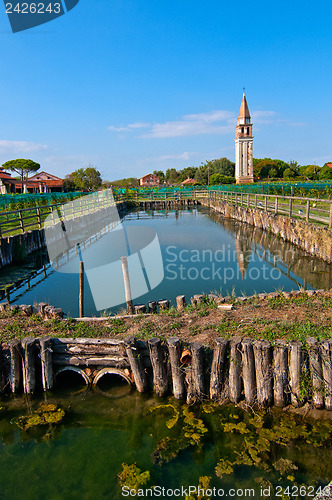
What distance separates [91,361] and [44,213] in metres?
14.3

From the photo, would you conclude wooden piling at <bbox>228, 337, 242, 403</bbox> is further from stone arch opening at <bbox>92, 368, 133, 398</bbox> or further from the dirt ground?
stone arch opening at <bbox>92, 368, 133, 398</bbox>

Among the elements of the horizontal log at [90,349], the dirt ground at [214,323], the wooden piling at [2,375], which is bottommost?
the wooden piling at [2,375]

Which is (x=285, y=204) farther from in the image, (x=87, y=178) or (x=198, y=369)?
(x=87, y=178)

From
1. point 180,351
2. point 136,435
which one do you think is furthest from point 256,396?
point 136,435

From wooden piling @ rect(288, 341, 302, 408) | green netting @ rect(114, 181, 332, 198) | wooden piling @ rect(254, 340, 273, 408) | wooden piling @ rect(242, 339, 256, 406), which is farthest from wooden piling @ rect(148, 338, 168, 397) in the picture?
green netting @ rect(114, 181, 332, 198)

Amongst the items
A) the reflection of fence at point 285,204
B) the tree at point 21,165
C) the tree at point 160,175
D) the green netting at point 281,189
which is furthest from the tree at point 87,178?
the tree at point 160,175

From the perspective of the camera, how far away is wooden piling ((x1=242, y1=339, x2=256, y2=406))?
455 centimetres

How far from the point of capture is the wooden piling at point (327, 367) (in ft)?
14.6

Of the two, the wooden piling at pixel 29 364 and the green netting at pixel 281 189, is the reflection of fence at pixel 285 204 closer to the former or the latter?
the green netting at pixel 281 189

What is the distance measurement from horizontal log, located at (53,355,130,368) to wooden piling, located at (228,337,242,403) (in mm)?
1568

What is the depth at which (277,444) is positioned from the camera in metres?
4.12

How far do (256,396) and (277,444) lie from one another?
0.71m

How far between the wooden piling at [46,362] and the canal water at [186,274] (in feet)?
7.79

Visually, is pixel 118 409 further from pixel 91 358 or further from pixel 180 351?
pixel 180 351
